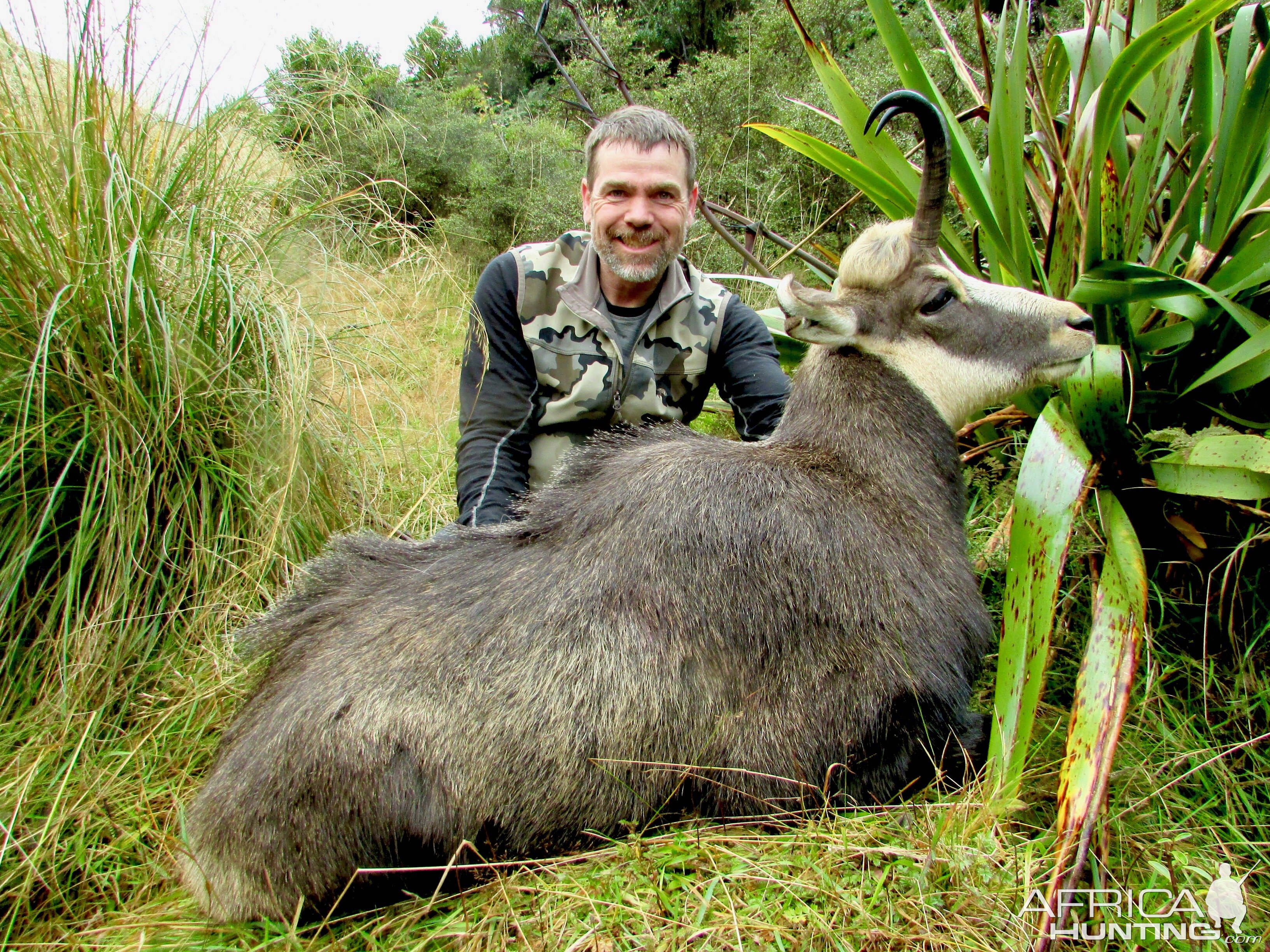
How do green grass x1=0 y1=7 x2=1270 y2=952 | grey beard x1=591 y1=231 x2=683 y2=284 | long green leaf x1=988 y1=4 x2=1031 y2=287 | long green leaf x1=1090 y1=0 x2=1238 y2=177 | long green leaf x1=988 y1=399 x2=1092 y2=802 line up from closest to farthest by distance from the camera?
green grass x1=0 y1=7 x2=1270 y2=952
long green leaf x1=988 y1=399 x2=1092 y2=802
long green leaf x1=1090 y1=0 x2=1238 y2=177
long green leaf x1=988 y1=4 x2=1031 y2=287
grey beard x1=591 y1=231 x2=683 y2=284

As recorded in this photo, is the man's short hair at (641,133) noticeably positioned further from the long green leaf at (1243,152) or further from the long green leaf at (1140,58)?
the long green leaf at (1243,152)

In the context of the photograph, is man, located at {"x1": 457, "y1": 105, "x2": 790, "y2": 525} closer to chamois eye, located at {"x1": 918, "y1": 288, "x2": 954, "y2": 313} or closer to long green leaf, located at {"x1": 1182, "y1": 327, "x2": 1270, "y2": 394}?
chamois eye, located at {"x1": 918, "y1": 288, "x2": 954, "y2": 313}

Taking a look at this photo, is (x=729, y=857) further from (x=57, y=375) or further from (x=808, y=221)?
(x=808, y=221)

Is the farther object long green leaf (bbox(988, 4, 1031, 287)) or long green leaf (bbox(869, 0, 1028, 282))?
long green leaf (bbox(869, 0, 1028, 282))

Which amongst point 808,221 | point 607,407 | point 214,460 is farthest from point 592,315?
point 808,221

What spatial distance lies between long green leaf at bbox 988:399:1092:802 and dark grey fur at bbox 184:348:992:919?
193 millimetres

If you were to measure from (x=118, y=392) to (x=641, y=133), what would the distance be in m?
2.77

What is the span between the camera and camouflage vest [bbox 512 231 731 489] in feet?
14.8

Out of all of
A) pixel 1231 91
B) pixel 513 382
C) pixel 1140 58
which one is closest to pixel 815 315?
pixel 1140 58

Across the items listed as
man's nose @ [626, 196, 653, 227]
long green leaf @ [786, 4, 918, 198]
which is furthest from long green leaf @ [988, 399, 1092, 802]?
man's nose @ [626, 196, 653, 227]

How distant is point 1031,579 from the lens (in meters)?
2.85

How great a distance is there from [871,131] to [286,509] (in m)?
3.55

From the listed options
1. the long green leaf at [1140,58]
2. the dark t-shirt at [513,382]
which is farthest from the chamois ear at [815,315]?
the long green leaf at [1140,58]

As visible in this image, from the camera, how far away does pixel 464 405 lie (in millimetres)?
4535
